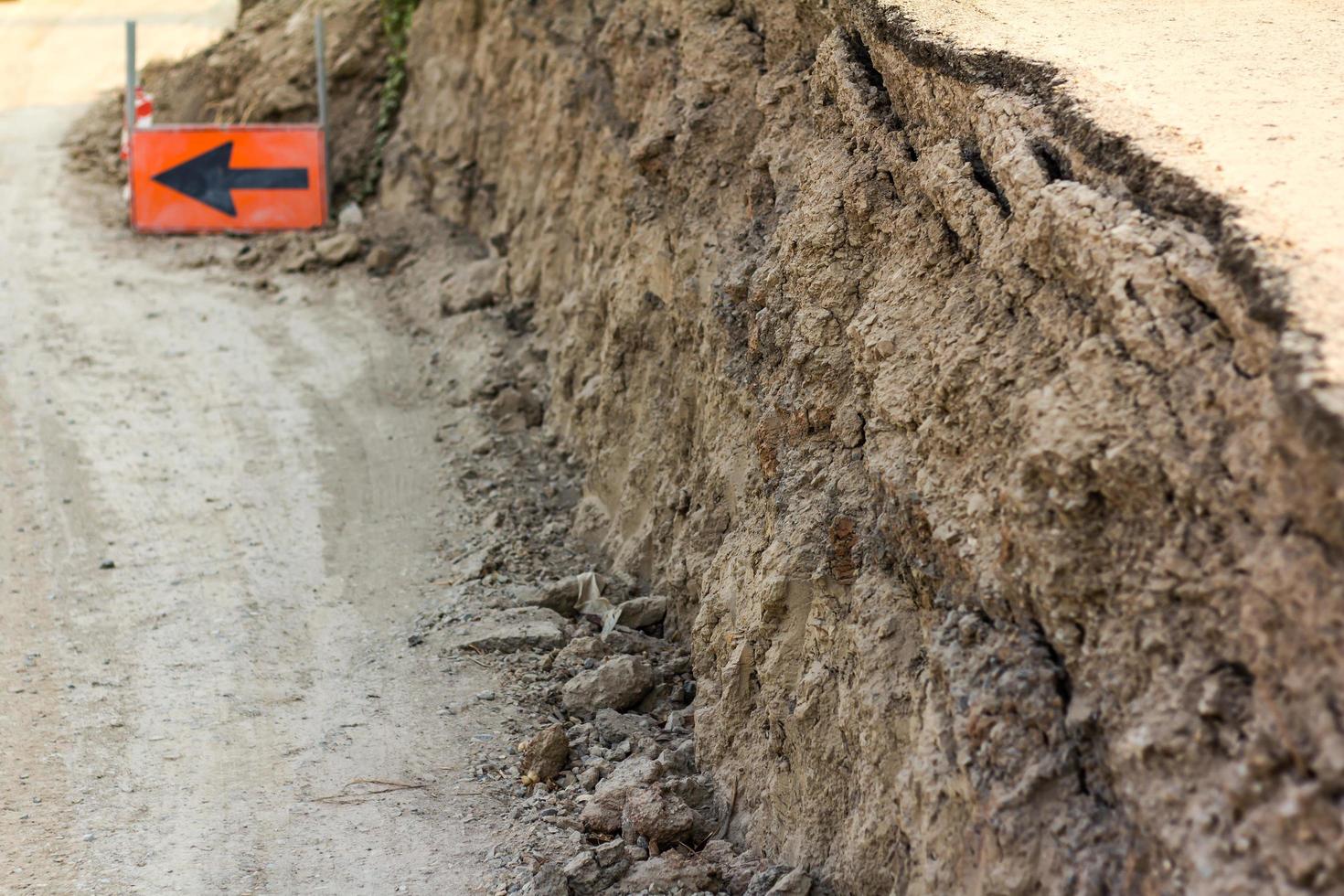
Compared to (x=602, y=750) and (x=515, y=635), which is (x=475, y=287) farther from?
(x=602, y=750)

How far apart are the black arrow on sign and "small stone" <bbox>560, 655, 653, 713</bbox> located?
333 inches

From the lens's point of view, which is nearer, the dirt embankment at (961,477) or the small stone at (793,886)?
the dirt embankment at (961,477)

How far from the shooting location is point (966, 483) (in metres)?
4.17

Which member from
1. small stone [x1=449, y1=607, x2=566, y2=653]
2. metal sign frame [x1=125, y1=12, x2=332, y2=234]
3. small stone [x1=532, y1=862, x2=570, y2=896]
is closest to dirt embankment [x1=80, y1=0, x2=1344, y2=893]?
small stone [x1=449, y1=607, x2=566, y2=653]

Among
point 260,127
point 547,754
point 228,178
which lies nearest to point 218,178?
point 228,178

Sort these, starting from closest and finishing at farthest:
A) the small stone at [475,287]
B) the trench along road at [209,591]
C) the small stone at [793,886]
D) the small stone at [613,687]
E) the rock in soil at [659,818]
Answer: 1. the small stone at [793,886]
2. the rock in soil at [659,818]
3. the trench along road at [209,591]
4. the small stone at [613,687]
5. the small stone at [475,287]

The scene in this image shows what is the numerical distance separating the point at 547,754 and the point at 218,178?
9.11 meters

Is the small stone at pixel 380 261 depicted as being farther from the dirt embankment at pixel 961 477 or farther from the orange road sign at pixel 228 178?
the dirt embankment at pixel 961 477

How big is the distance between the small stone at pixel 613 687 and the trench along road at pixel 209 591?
46cm

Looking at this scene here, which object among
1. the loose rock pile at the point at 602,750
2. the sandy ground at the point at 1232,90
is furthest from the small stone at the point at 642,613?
the sandy ground at the point at 1232,90

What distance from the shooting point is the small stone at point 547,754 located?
5914mm

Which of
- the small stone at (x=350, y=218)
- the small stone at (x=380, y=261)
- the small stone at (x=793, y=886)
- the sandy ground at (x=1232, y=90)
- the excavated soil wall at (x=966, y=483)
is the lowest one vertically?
the small stone at (x=793, y=886)

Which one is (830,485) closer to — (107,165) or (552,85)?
(552,85)

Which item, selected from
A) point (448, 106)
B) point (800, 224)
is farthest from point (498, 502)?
point (448, 106)
